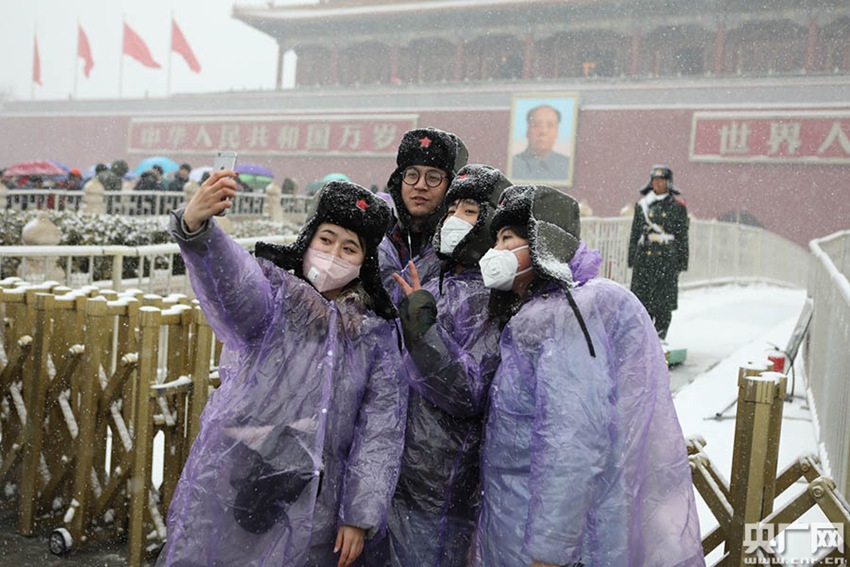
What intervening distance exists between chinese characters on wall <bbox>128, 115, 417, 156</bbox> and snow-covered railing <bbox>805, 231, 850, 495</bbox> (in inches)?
824

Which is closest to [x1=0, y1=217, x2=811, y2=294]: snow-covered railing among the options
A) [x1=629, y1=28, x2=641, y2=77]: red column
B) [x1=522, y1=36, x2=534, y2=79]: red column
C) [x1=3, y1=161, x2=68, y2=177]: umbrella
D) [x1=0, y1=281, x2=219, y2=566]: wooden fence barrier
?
[x1=0, y1=281, x2=219, y2=566]: wooden fence barrier

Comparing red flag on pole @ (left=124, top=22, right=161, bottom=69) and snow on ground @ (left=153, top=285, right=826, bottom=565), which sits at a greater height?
red flag on pole @ (left=124, top=22, right=161, bottom=69)

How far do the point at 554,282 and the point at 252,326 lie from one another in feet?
2.49

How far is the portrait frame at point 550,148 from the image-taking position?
24.1 m

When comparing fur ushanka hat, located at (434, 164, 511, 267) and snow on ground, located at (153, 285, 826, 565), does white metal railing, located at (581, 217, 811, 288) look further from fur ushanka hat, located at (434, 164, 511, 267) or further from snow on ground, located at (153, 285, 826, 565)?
fur ushanka hat, located at (434, 164, 511, 267)

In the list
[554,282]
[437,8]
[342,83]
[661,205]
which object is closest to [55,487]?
[554,282]

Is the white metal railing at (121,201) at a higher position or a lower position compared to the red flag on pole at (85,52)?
lower

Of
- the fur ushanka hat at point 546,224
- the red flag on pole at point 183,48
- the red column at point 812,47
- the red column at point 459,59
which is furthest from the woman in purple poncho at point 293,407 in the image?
the red flag on pole at point 183,48

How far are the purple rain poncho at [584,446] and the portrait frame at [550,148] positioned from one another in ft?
73.2

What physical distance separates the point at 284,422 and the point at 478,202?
832mm

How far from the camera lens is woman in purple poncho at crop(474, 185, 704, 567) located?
186 centimetres

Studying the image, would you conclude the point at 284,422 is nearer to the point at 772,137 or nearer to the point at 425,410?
the point at 425,410

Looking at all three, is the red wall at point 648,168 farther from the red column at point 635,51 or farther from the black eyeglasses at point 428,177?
the black eyeglasses at point 428,177

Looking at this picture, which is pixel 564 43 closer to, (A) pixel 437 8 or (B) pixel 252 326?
(A) pixel 437 8
